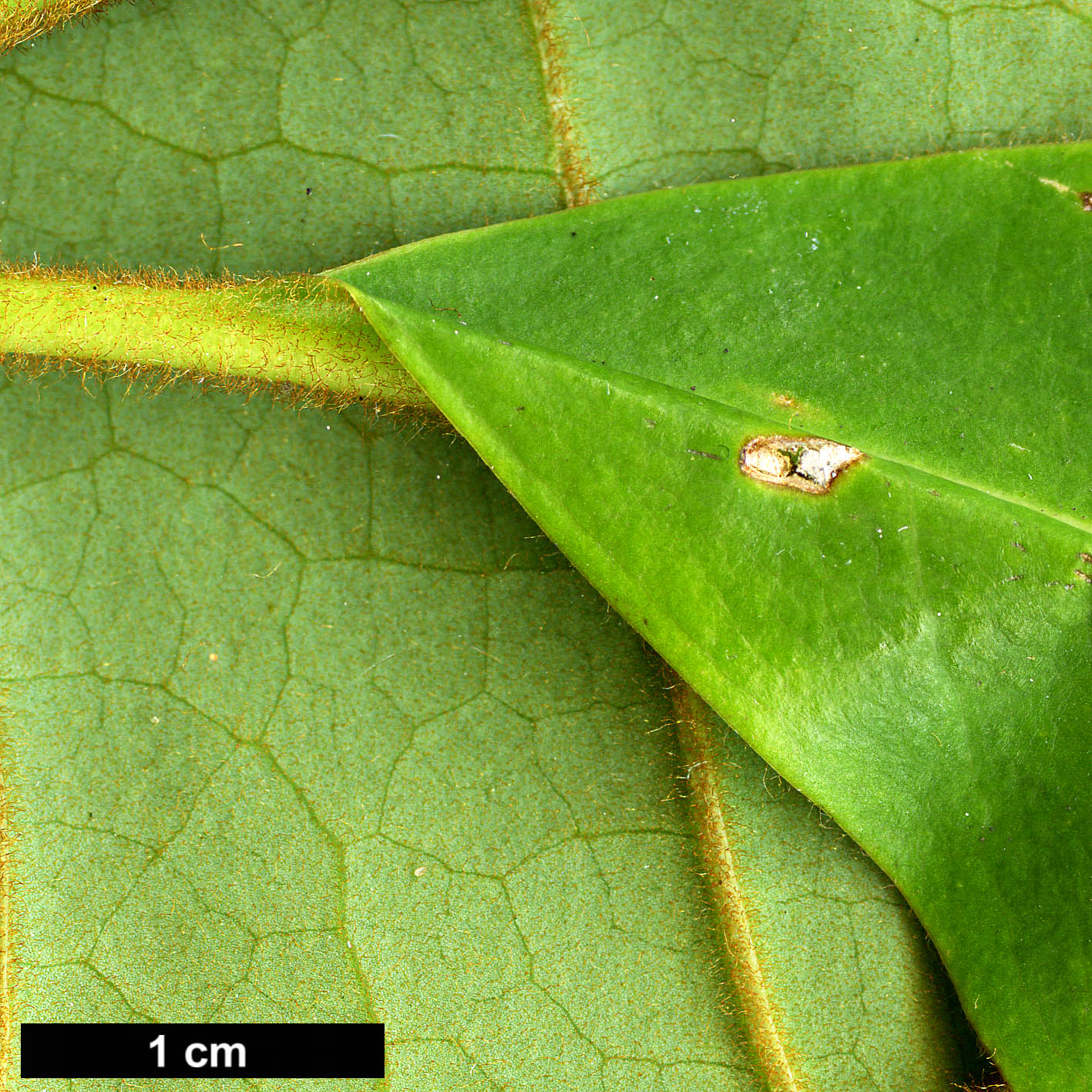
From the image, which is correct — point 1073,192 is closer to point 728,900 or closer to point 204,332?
point 728,900

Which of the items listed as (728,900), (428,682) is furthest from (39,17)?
(728,900)

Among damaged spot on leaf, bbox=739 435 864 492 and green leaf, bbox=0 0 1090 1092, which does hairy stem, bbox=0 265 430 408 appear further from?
damaged spot on leaf, bbox=739 435 864 492

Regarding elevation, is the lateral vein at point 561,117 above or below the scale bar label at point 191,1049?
above

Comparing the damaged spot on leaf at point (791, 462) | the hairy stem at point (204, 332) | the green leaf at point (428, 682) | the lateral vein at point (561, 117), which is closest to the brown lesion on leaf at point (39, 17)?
the green leaf at point (428, 682)

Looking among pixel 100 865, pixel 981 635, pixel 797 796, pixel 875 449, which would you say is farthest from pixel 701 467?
pixel 100 865

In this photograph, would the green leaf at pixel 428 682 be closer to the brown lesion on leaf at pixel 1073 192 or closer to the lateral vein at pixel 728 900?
the lateral vein at pixel 728 900

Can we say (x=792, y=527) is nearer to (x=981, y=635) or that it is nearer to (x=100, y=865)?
(x=981, y=635)

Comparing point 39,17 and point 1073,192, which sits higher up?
point 39,17
